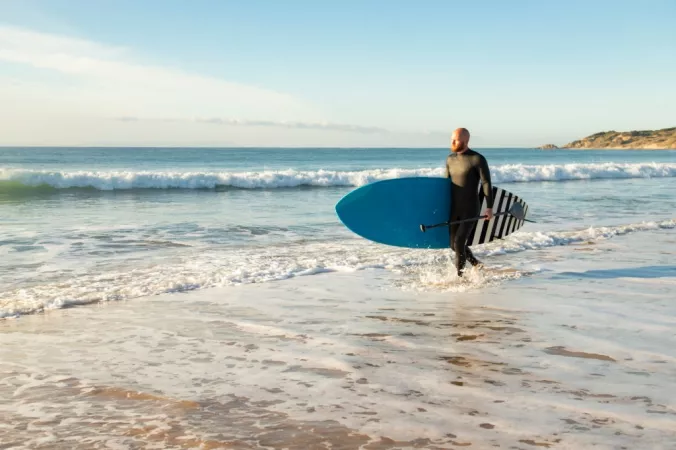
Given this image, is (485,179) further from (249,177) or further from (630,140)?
(630,140)

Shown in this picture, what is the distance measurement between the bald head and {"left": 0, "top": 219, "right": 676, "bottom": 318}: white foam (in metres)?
1.34

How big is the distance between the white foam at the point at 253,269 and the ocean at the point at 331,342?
4 cm

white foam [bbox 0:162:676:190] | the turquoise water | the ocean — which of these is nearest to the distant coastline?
white foam [bbox 0:162:676:190]

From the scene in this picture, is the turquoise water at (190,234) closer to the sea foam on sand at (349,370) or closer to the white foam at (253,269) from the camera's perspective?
the white foam at (253,269)

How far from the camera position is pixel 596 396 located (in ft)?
11.0

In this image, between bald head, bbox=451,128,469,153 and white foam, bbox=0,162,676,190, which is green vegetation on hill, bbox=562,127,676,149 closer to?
white foam, bbox=0,162,676,190

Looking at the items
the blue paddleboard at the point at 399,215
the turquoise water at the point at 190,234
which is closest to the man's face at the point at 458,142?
the blue paddleboard at the point at 399,215

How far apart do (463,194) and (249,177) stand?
1811 cm

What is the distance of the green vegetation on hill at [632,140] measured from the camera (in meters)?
114

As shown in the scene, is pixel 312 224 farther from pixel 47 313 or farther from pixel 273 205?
pixel 47 313

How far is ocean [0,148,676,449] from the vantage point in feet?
9.85

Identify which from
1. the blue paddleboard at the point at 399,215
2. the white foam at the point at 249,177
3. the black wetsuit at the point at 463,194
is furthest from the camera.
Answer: the white foam at the point at 249,177

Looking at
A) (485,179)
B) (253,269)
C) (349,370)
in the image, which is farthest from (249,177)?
(349,370)

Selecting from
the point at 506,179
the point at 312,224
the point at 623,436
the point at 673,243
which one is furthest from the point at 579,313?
the point at 506,179
